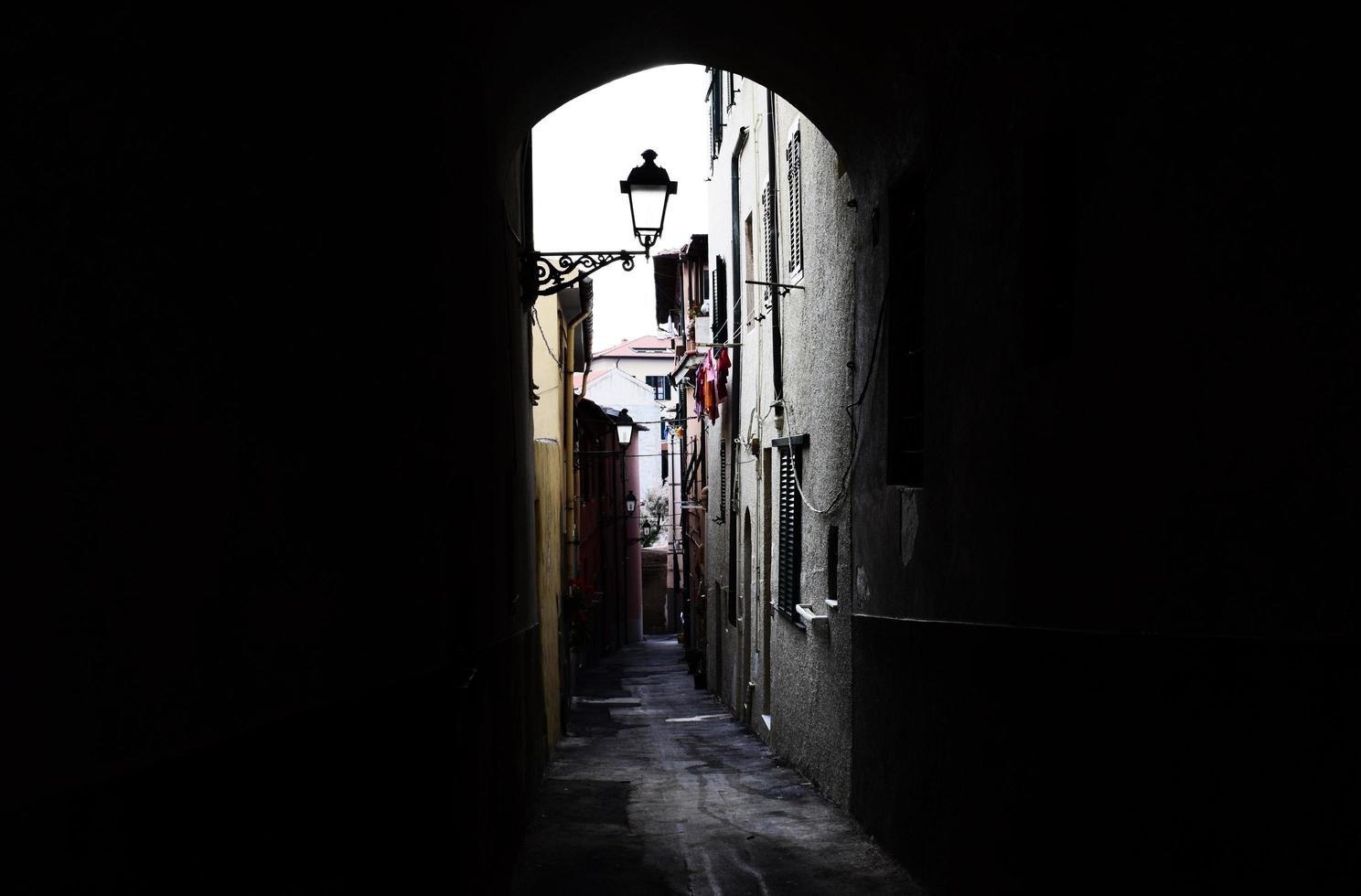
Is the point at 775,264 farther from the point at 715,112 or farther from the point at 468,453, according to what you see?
the point at 468,453

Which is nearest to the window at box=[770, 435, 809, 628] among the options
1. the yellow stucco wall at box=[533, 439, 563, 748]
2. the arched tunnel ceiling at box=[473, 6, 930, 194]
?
the yellow stucco wall at box=[533, 439, 563, 748]

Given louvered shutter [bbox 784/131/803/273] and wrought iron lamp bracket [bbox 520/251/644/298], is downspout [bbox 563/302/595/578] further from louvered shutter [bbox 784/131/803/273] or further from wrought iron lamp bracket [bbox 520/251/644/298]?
wrought iron lamp bracket [bbox 520/251/644/298]

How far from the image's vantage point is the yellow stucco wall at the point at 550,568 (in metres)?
14.4

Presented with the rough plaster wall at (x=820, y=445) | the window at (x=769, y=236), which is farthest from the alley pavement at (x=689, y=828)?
the window at (x=769, y=236)

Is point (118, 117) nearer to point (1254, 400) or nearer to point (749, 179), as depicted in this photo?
point (1254, 400)

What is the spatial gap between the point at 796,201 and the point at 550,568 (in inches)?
208

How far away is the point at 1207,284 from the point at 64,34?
3.29 meters

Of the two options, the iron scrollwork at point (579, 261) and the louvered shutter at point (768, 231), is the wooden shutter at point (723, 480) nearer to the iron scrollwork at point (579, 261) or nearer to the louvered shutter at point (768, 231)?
the louvered shutter at point (768, 231)

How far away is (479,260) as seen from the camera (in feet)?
23.7

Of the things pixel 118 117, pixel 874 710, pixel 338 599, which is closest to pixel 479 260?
pixel 338 599

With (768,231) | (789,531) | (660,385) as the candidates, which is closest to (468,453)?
(789,531)

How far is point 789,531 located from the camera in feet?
43.4

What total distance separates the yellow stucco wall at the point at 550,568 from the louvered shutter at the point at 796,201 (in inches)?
128

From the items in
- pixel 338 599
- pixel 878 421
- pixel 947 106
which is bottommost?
pixel 338 599
